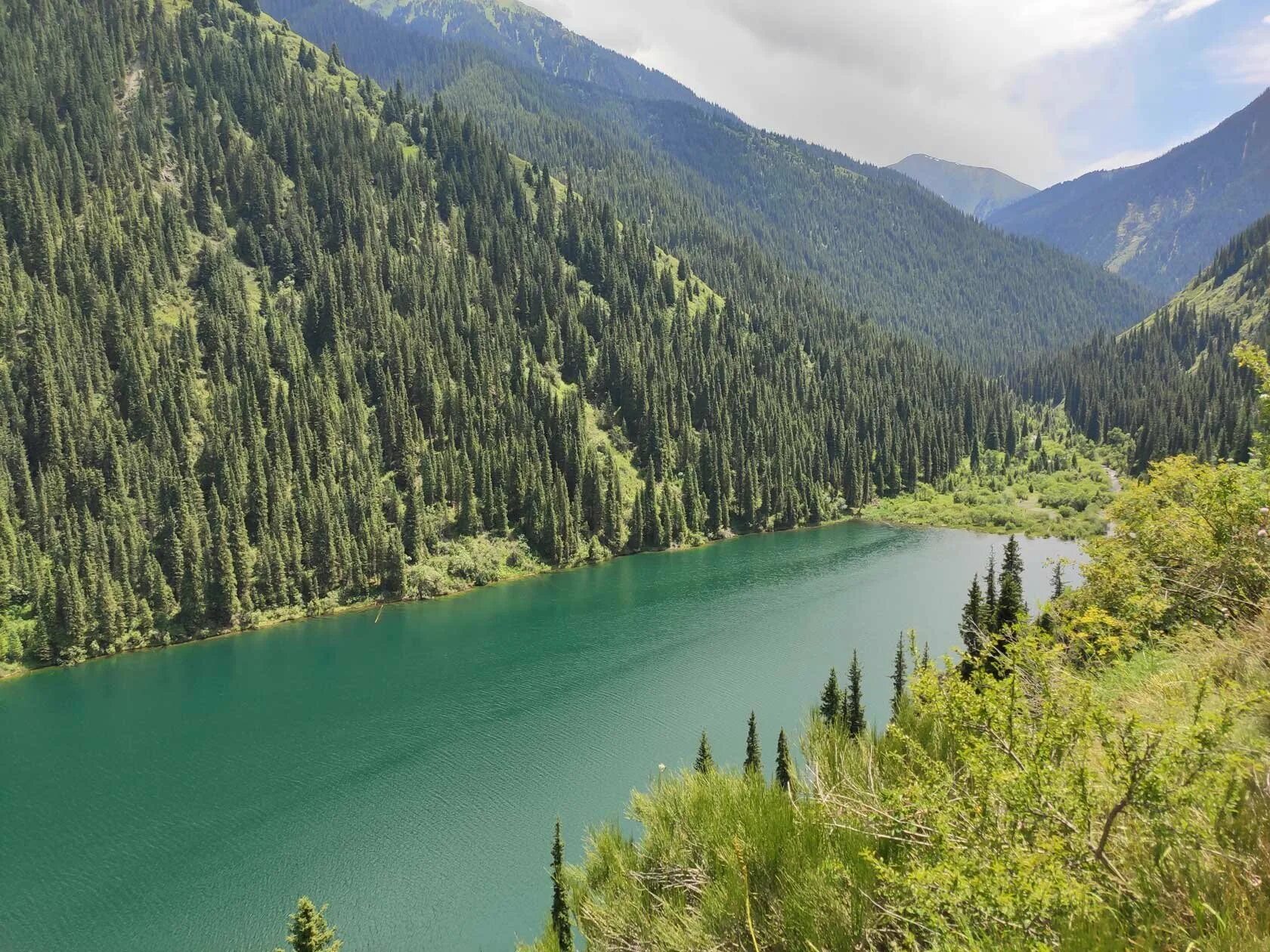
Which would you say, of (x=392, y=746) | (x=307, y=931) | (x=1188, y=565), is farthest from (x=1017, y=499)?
(x=307, y=931)

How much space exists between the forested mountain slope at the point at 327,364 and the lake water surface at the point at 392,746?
50.4 feet

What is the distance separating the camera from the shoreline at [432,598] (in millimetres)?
70375

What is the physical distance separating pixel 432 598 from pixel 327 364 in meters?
47.2

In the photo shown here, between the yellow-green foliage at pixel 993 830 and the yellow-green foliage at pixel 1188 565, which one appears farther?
the yellow-green foliage at pixel 1188 565

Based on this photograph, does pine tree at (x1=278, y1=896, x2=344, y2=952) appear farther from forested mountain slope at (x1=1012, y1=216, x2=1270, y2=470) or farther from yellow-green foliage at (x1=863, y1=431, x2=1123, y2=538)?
forested mountain slope at (x1=1012, y1=216, x2=1270, y2=470)

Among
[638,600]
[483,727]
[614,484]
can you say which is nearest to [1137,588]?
[483,727]

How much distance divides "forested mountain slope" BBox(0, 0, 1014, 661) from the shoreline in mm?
1095

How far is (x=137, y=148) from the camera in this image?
13775 cm

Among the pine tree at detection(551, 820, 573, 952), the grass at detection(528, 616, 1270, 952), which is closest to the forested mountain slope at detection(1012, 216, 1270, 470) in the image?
the pine tree at detection(551, 820, 573, 952)

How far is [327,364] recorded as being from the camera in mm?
114750

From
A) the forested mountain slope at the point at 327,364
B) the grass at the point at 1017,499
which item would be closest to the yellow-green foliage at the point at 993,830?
the forested mountain slope at the point at 327,364

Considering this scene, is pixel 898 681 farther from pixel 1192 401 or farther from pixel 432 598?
pixel 1192 401

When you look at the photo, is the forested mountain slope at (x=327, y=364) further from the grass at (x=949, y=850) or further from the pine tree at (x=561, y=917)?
the grass at (x=949, y=850)

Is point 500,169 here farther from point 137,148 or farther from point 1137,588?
point 1137,588
